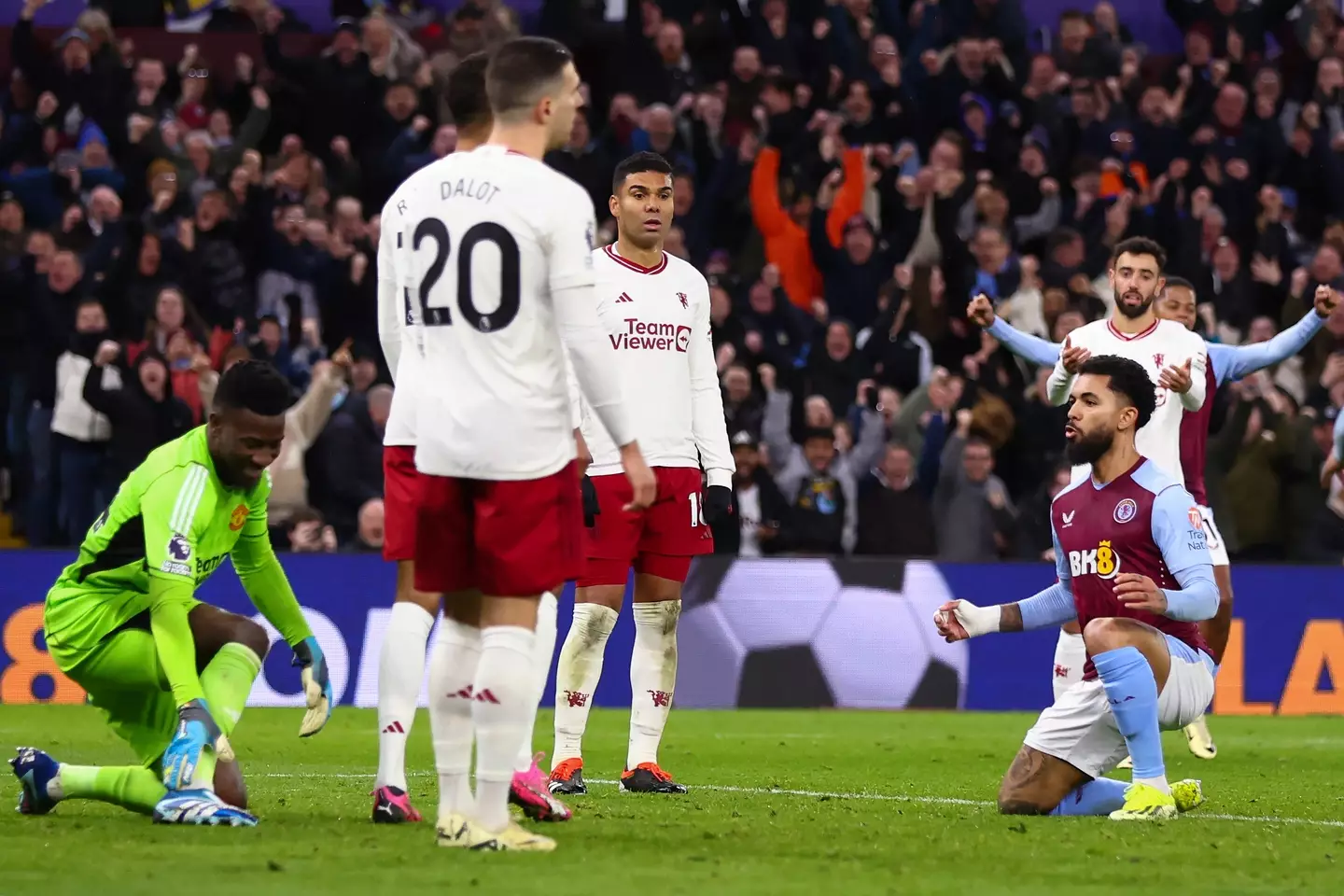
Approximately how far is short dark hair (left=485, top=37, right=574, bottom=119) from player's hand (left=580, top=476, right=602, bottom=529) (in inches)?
119

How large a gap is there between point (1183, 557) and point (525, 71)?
10.4 feet

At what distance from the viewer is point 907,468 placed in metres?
16.4

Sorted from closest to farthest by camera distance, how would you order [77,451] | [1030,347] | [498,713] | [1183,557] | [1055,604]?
1. [498,713]
2. [1183,557]
3. [1055,604]
4. [1030,347]
5. [77,451]

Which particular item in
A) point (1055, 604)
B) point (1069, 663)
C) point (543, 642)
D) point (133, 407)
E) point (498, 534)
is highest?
point (133, 407)

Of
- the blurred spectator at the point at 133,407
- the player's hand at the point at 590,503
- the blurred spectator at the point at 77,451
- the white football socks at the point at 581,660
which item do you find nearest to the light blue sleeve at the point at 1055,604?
the white football socks at the point at 581,660

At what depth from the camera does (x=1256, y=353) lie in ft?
34.9

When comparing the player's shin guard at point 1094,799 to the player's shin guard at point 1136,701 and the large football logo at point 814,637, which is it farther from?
the large football logo at point 814,637

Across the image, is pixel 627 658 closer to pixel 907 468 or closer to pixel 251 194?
pixel 907 468

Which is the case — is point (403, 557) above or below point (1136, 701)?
above

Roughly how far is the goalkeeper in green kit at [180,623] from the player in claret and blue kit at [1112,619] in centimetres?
261

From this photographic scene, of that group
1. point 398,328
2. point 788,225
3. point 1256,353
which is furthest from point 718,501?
point 788,225

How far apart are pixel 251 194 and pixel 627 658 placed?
5.71 m

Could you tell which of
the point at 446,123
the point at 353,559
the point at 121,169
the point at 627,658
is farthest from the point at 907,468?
the point at 121,169

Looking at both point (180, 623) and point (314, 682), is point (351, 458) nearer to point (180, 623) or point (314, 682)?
point (314, 682)
